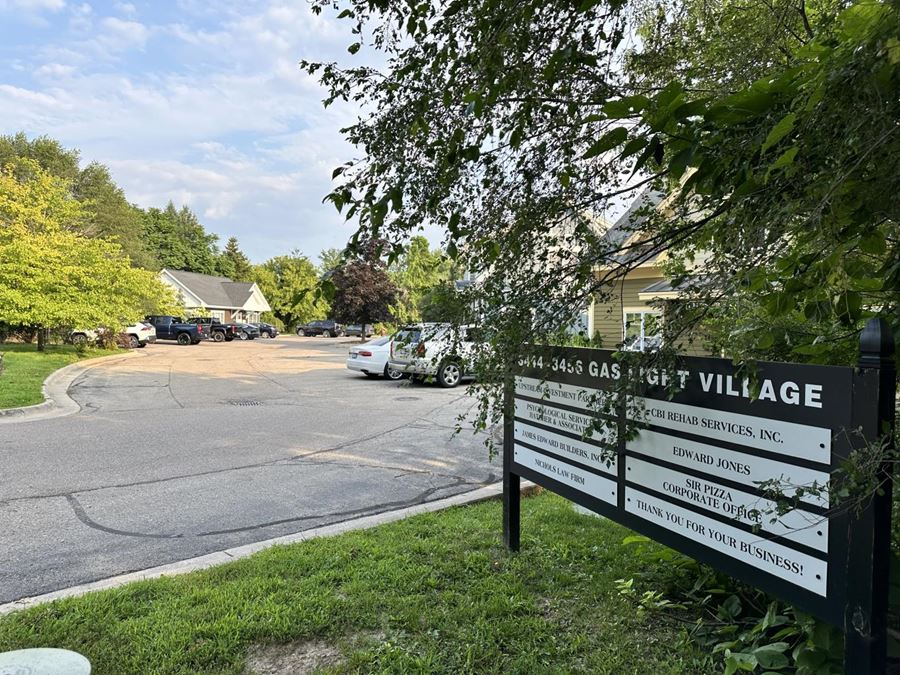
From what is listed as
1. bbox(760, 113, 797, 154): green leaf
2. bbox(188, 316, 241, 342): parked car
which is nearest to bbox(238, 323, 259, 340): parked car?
bbox(188, 316, 241, 342): parked car

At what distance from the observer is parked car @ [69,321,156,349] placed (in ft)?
86.6

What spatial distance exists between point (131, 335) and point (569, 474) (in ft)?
110

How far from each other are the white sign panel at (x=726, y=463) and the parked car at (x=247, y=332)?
162ft

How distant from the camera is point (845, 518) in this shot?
1.89 m

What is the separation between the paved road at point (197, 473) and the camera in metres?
4.33

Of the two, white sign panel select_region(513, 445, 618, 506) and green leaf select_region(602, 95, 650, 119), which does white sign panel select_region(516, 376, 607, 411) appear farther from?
green leaf select_region(602, 95, 650, 119)

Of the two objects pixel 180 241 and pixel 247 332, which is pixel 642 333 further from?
pixel 180 241

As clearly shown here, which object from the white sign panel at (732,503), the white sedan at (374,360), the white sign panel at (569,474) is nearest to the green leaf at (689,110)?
the white sign panel at (732,503)

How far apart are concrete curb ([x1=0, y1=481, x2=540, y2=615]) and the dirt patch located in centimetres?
130

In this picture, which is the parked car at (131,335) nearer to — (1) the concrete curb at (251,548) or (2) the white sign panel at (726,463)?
(1) the concrete curb at (251,548)

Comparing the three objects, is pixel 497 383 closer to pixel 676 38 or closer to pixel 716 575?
pixel 716 575

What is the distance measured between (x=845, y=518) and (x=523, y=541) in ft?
8.31

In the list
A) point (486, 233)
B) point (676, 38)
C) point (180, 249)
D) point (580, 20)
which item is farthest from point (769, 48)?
point (180, 249)

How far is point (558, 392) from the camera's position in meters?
3.39
